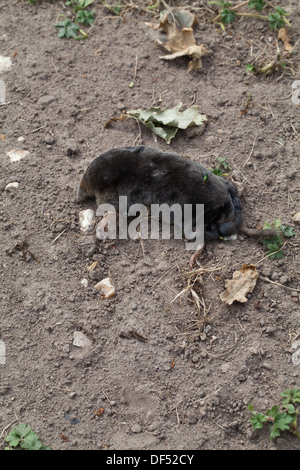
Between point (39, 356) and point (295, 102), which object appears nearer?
point (39, 356)

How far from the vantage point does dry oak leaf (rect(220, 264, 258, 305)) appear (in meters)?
3.41

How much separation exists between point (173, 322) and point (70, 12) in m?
3.81

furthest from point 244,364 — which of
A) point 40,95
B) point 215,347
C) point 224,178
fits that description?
point 40,95

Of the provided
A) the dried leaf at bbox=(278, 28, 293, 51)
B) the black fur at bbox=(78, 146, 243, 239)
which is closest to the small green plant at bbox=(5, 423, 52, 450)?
the black fur at bbox=(78, 146, 243, 239)

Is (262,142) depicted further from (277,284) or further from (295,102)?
(277,284)

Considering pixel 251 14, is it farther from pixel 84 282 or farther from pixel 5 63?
pixel 84 282

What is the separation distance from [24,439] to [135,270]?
1.36 m

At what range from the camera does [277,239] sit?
368 centimetres

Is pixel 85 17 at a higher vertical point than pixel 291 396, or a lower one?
higher

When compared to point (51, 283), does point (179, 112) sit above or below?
above

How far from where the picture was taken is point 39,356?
3.29m

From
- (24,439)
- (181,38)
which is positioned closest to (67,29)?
(181,38)

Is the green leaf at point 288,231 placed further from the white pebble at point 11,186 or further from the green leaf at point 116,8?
the green leaf at point 116,8

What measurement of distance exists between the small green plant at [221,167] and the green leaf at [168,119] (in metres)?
0.45
